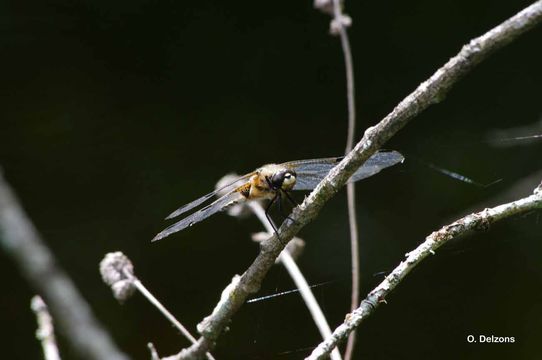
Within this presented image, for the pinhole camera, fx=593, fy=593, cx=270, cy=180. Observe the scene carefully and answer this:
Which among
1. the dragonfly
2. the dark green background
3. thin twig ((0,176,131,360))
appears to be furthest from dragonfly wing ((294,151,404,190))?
thin twig ((0,176,131,360))

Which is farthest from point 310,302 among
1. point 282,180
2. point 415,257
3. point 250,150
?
point 250,150

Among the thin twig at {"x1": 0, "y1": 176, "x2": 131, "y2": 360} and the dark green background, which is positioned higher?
the dark green background

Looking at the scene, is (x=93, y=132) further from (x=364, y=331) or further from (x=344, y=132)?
(x=364, y=331)

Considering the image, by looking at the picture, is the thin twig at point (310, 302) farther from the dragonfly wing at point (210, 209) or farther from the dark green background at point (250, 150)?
the dark green background at point (250, 150)

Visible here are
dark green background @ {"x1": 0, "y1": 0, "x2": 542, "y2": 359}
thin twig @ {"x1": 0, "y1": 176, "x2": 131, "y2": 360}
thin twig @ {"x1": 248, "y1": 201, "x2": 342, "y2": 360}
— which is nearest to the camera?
thin twig @ {"x1": 0, "y1": 176, "x2": 131, "y2": 360}

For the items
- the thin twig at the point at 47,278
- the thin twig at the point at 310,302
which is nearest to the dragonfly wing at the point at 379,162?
the thin twig at the point at 310,302

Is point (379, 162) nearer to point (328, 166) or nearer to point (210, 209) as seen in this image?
point (328, 166)

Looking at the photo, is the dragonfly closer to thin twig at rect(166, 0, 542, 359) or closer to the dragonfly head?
the dragonfly head
